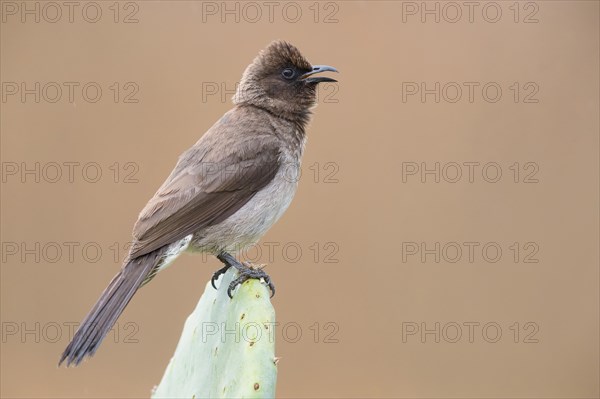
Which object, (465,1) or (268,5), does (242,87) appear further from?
(465,1)

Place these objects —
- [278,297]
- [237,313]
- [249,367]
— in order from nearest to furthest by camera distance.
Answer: [249,367]
[237,313]
[278,297]

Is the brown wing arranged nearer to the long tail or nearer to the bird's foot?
the long tail

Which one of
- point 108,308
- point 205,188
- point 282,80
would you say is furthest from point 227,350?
point 282,80

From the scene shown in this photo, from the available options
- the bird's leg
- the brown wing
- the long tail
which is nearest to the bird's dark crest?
the brown wing

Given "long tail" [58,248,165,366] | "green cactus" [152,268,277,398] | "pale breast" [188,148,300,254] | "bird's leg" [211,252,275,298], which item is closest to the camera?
"green cactus" [152,268,277,398]

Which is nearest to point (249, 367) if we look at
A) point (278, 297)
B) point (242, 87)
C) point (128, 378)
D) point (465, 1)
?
point (242, 87)

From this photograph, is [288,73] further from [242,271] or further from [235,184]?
[242,271]

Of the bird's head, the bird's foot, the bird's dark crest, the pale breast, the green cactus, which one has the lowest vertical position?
the green cactus
